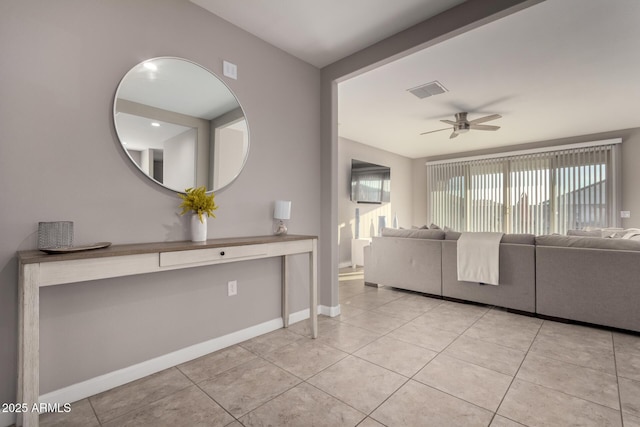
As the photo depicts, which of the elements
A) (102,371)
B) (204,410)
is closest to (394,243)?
(204,410)

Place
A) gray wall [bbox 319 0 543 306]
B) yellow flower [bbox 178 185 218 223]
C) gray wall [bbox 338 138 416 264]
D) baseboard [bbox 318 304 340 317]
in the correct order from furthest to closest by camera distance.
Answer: gray wall [bbox 338 138 416 264]
baseboard [bbox 318 304 340 317]
gray wall [bbox 319 0 543 306]
yellow flower [bbox 178 185 218 223]

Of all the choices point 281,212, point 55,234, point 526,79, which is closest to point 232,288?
point 281,212

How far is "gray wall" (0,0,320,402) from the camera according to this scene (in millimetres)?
1505

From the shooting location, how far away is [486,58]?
9.55ft

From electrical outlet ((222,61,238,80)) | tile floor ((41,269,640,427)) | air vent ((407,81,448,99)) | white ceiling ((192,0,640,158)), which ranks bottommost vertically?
tile floor ((41,269,640,427))

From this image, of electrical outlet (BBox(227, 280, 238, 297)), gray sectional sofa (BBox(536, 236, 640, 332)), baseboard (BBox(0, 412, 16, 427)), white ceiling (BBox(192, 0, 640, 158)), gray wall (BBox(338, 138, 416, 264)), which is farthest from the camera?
gray wall (BBox(338, 138, 416, 264))

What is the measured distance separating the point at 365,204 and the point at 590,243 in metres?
3.83

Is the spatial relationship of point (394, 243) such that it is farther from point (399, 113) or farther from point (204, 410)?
point (204, 410)

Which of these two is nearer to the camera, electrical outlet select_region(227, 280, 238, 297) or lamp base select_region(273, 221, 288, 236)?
electrical outlet select_region(227, 280, 238, 297)

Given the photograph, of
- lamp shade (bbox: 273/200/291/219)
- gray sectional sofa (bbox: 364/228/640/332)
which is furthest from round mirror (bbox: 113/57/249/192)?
gray sectional sofa (bbox: 364/228/640/332)

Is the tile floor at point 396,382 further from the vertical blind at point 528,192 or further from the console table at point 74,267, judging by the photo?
the vertical blind at point 528,192

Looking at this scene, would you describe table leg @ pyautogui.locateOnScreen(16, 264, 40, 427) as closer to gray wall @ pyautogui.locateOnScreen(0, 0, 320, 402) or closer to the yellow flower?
gray wall @ pyautogui.locateOnScreen(0, 0, 320, 402)

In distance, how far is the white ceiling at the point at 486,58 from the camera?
2256mm

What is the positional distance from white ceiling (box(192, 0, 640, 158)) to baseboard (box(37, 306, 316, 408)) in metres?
2.44
